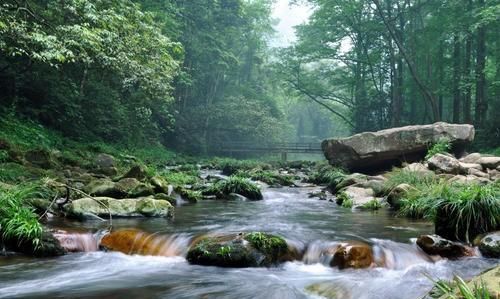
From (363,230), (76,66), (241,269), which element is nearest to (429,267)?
(363,230)

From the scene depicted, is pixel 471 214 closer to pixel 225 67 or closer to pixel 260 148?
pixel 260 148

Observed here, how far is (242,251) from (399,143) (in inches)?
481

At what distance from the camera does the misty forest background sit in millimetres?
11312

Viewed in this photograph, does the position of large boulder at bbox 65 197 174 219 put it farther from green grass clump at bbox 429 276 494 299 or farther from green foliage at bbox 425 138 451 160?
green foliage at bbox 425 138 451 160

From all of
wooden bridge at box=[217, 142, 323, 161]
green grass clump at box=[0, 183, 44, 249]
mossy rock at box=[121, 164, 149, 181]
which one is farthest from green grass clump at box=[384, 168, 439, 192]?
wooden bridge at box=[217, 142, 323, 161]

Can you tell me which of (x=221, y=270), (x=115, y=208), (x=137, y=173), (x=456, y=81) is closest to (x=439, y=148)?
(x=456, y=81)

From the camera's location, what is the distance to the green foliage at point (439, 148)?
1506cm

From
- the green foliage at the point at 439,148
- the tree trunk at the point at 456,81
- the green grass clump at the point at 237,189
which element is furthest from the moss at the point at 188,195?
the tree trunk at the point at 456,81

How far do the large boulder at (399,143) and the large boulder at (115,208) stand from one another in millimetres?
9936

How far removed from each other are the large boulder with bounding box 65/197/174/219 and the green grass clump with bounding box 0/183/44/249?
1355 millimetres

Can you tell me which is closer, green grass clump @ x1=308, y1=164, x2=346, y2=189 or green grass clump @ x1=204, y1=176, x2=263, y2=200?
green grass clump @ x1=204, y1=176, x2=263, y2=200

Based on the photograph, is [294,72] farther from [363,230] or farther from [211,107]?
[363,230]

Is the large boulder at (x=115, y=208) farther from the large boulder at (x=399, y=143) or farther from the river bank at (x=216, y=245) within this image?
the large boulder at (x=399, y=143)

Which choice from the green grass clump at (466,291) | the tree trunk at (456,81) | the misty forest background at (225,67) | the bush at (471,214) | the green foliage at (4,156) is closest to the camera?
the green grass clump at (466,291)
